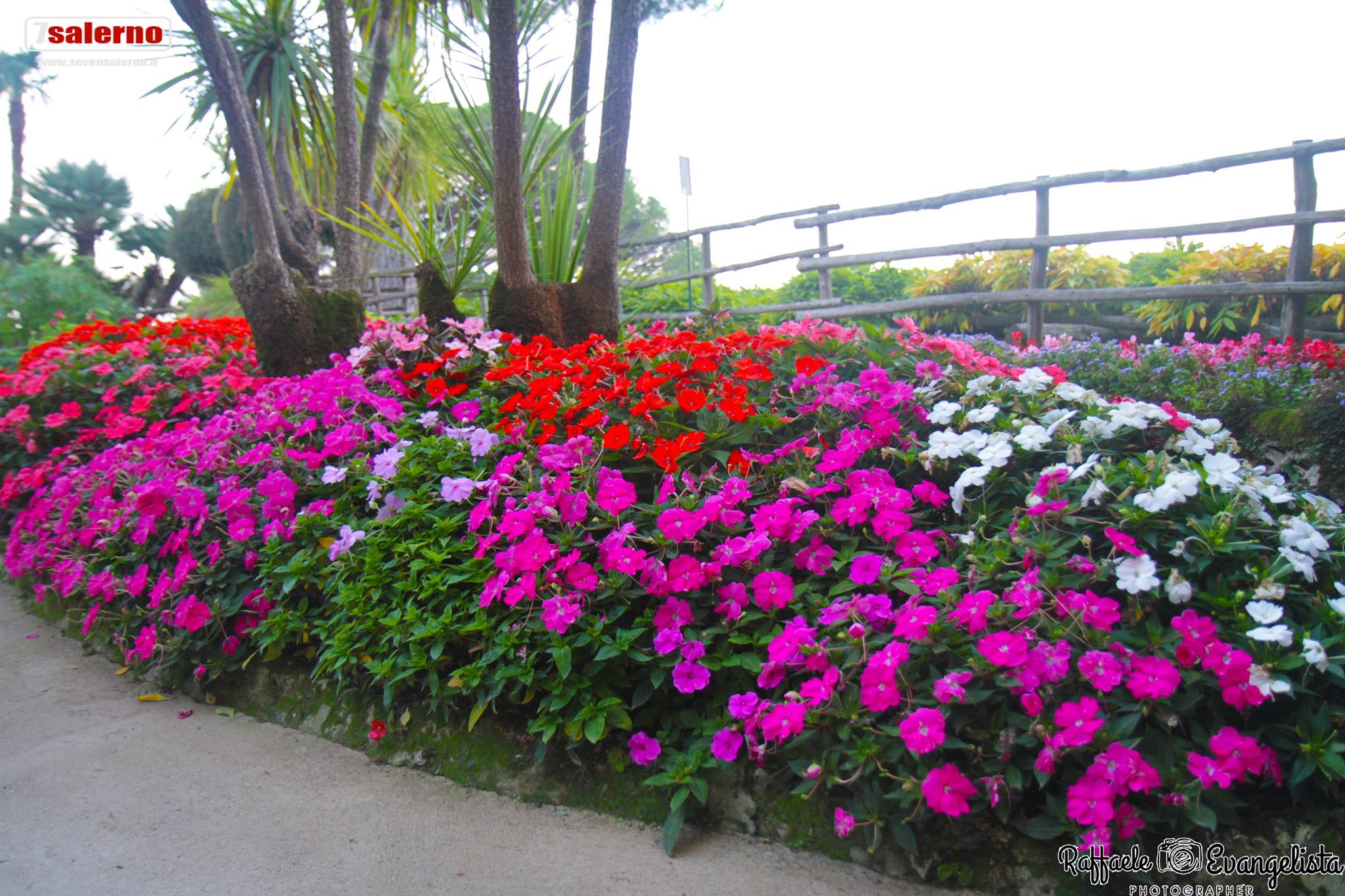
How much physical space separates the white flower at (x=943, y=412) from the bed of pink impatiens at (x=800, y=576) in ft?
0.05

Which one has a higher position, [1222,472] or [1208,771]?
[1222,472]

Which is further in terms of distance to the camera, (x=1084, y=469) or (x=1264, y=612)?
(x=1084, y=469)

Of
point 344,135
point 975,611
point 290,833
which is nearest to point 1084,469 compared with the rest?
point 975,611

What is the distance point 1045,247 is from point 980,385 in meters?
4.19

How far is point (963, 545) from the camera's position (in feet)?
6.84

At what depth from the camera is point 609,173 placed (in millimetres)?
4352

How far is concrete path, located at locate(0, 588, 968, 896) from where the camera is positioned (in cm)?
183

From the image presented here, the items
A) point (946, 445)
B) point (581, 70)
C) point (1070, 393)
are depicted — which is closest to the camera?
point (946, 445)

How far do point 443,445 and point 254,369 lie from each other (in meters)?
2.81

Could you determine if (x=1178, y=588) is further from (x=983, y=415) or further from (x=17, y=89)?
(x=17, y=89)

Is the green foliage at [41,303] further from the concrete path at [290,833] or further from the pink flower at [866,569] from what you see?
the pink flower at [866,569]

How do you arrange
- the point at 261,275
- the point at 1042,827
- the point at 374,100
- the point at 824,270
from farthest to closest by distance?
1. the point at 824,270
2. the point at 374,100
3. the point at 261,275
4. the point at 1042,827

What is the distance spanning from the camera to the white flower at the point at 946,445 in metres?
2.29

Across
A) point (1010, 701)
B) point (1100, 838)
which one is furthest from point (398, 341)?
point (1100, 838)
